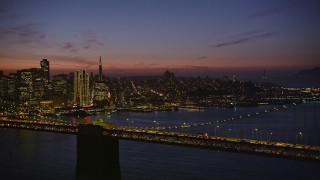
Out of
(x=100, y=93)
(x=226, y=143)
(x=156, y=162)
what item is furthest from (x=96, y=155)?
(x=100, y=93)

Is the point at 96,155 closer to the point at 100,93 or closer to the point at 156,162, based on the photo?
the point at 156,162

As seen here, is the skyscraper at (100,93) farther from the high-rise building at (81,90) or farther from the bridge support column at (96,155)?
the bridge support column at (96,155)

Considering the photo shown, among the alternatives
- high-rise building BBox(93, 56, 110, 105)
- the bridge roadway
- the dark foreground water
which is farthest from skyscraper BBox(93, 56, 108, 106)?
the bridge roadway

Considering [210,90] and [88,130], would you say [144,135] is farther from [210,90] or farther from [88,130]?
[210,90]

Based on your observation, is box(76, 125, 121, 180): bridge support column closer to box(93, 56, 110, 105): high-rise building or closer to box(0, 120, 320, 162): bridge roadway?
box(0, 120, 320, 162): bridge roadway

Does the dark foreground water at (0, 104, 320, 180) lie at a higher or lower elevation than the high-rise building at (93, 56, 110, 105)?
lower
